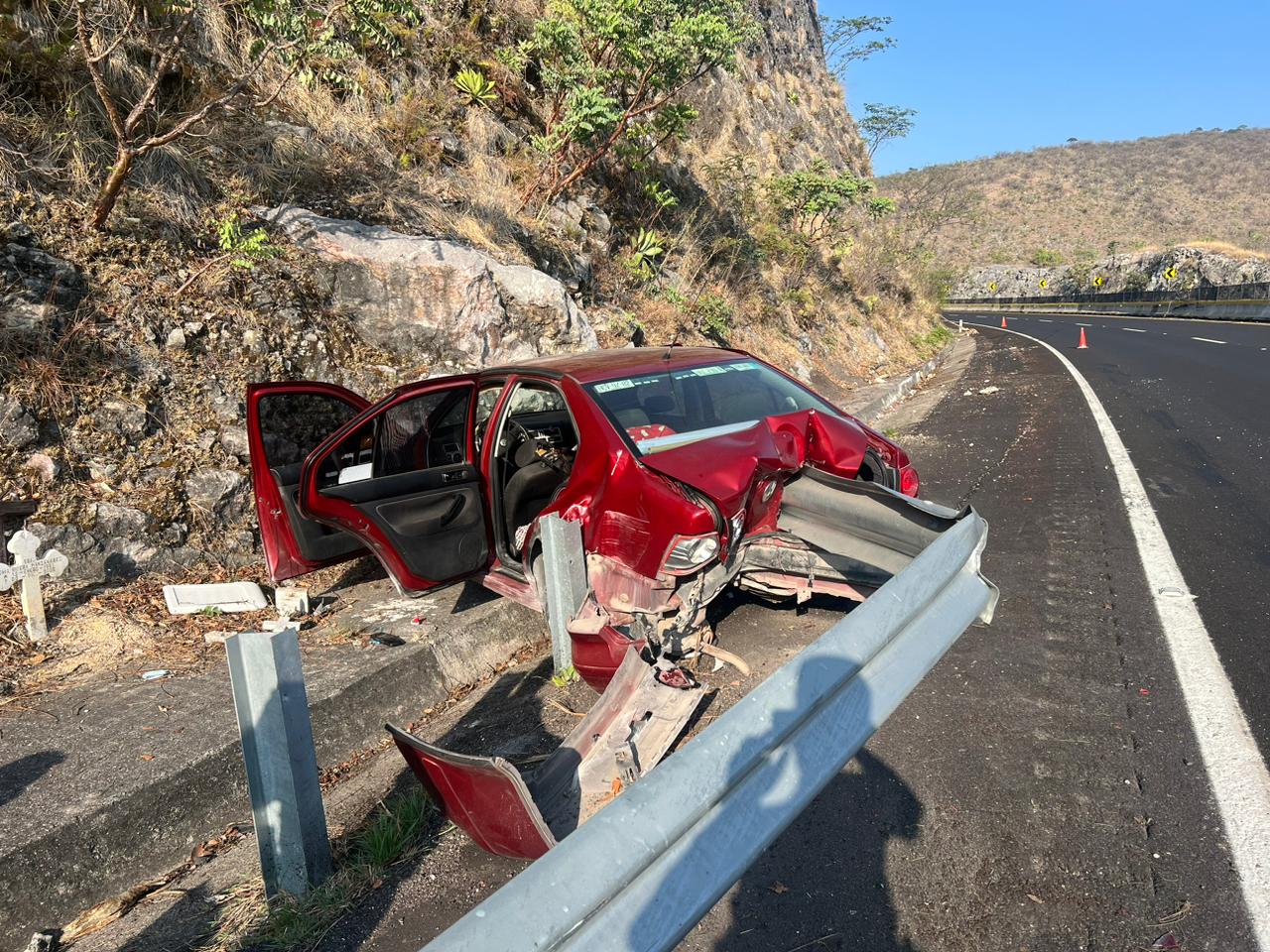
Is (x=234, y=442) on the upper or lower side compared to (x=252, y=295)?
lower

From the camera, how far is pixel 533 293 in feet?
28.3

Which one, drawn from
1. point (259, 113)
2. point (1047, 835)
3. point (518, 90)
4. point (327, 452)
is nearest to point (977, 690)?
point (1047, 835)

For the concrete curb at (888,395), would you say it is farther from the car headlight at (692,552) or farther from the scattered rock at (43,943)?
the scattered rock at (43,943)

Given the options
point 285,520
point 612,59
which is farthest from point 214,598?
point 612,59

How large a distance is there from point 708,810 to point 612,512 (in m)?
2.25

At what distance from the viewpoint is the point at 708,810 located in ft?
5.47

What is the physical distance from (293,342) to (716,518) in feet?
15.6

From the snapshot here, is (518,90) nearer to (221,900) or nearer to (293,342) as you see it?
(293,342)

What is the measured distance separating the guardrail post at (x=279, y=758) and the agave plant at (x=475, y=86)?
408 inches

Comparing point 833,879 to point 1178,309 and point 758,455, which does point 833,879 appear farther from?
point 1178,309

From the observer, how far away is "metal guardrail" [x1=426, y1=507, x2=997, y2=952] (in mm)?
1383

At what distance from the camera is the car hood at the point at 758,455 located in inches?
142

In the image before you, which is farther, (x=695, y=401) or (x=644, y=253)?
(x=644, y=253)

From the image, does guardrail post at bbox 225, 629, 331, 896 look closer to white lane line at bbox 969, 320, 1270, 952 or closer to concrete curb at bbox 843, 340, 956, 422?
white lane line at bbox 969, 320, 1270, 952
